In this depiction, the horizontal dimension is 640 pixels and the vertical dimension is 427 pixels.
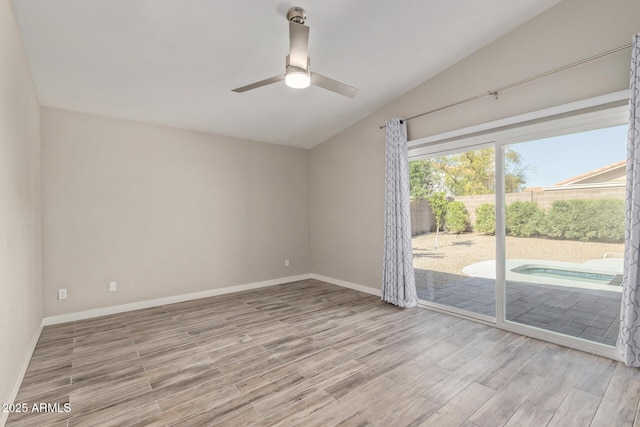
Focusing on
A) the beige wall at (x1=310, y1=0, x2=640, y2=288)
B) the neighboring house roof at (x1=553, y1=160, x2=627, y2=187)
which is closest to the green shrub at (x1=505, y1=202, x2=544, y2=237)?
the neighboring house roof at (x1=553, y1=160, x2=627, y2=187)

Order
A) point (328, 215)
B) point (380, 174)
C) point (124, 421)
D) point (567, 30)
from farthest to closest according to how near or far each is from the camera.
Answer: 1. point (328, 215)
2. point (380, 174)
3. point (567, 30)
4. point (124, 421)

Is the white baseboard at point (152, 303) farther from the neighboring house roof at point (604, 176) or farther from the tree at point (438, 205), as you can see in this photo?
the neighboring house roof at point (604, 176)

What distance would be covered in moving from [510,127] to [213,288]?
4.55 metres

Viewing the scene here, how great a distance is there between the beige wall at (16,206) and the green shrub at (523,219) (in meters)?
4.31

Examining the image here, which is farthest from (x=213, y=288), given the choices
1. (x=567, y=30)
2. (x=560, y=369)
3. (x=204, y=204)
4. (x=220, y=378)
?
(x=567, y=30)

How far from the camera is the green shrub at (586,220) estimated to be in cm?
270

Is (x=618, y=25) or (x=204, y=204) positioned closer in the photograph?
(x=618, y=25)

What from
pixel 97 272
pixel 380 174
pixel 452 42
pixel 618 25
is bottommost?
pixel 97 272

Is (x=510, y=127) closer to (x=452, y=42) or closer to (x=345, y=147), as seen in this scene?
(x=452, y=42)

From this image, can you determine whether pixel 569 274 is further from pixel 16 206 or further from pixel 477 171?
pixel 16 206

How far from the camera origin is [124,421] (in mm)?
1907

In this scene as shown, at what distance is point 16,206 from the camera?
7.60 ft

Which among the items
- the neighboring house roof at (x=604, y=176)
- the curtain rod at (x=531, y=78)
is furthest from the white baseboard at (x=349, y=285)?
the neighboring house roof at (x=604, y=176)

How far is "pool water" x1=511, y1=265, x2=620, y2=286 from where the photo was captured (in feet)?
9.11
